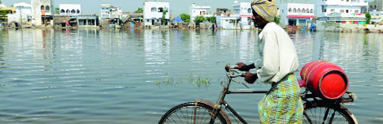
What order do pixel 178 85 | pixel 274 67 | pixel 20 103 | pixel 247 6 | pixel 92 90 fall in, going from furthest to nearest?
pixel 247 6, pixel 178 85, pixel 92 90, pixel 20 103, pixel 274 67

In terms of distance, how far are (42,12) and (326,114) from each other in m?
95.9

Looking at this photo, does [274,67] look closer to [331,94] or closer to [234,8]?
[331,94]

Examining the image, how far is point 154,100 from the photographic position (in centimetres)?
784

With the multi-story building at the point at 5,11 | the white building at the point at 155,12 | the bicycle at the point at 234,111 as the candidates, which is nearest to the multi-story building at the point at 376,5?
the white building at the point at 155,12

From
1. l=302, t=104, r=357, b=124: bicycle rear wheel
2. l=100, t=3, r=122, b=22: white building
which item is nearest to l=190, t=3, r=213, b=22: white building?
l=100, t=3, r=122, b=22: white building

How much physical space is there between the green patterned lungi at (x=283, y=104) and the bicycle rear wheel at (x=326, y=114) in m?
0.56

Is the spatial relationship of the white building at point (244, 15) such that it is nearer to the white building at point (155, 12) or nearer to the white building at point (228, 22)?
the white building at point (228, 22)

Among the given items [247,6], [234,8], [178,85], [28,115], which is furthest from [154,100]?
[234,8]

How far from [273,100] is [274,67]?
373 millimetres

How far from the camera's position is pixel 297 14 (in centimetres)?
8669

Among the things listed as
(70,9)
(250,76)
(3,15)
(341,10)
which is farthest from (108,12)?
(250,76)

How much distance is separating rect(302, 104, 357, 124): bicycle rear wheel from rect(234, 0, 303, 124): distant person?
0.57 metres

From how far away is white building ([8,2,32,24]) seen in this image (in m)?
90.4

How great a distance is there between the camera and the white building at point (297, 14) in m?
86.4
